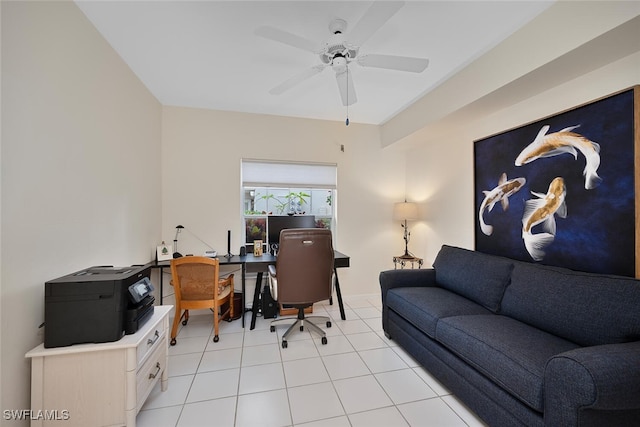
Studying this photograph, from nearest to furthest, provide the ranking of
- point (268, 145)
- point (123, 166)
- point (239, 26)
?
1. point (239, 26)
2. point (123, 166)
3. point (268, 145)

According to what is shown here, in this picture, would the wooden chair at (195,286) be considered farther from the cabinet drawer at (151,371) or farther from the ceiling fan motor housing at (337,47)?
the ceiling fan motor housing at (337,47)

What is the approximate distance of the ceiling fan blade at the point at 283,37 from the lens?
5.16 feet

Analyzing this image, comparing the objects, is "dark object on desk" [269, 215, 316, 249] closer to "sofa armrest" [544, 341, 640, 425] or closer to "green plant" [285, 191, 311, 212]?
"green plant" [285, 191, 311, 212]

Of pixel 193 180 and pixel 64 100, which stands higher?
pixel 64 100

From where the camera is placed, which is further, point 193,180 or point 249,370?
point 193,180

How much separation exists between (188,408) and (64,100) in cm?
219

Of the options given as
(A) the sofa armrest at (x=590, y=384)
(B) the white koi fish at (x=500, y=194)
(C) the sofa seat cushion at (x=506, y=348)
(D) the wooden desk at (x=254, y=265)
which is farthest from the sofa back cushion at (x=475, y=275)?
(D) the wooden desk at (x=254, y=265)

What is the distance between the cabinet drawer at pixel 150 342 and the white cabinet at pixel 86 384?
0.05 meters

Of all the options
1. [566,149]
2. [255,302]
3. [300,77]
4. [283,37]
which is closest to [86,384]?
[255,302]

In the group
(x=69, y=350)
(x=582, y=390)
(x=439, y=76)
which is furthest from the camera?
(x=439, y=76)

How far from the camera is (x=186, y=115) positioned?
3.43 meters

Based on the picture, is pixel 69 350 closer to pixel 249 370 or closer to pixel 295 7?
pixel 249 370

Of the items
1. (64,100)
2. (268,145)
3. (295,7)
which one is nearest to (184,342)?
(64,100)

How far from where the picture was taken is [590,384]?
1051mm
